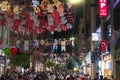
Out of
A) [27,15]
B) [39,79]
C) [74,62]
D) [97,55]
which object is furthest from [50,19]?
[74,62]

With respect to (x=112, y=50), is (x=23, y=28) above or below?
above

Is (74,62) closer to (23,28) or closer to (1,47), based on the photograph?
(1,47)

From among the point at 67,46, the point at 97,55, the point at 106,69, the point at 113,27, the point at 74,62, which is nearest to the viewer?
the point at 113,27

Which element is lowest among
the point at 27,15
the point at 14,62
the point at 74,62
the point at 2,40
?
the point at 74,62

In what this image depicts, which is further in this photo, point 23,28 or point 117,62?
point 23,28

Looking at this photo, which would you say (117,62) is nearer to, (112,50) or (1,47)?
(112,50)

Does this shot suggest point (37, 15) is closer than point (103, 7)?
Yes

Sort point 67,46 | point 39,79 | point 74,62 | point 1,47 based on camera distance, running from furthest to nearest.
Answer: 1. point 74,62
2. point 67,46
3. point 1,47
4. point 39,79

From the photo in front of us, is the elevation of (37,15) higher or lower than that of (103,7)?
lower

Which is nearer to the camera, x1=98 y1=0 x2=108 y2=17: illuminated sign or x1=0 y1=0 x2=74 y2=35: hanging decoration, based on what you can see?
x1=0 y1=0 x2=74 y2=35: hanging decoration

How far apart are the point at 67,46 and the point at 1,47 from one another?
75.8 ft

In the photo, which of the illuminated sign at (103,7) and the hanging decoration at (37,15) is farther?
the illuminated sign at (103,7)

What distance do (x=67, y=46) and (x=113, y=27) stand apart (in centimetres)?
3322

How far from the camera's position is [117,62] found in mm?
28562
